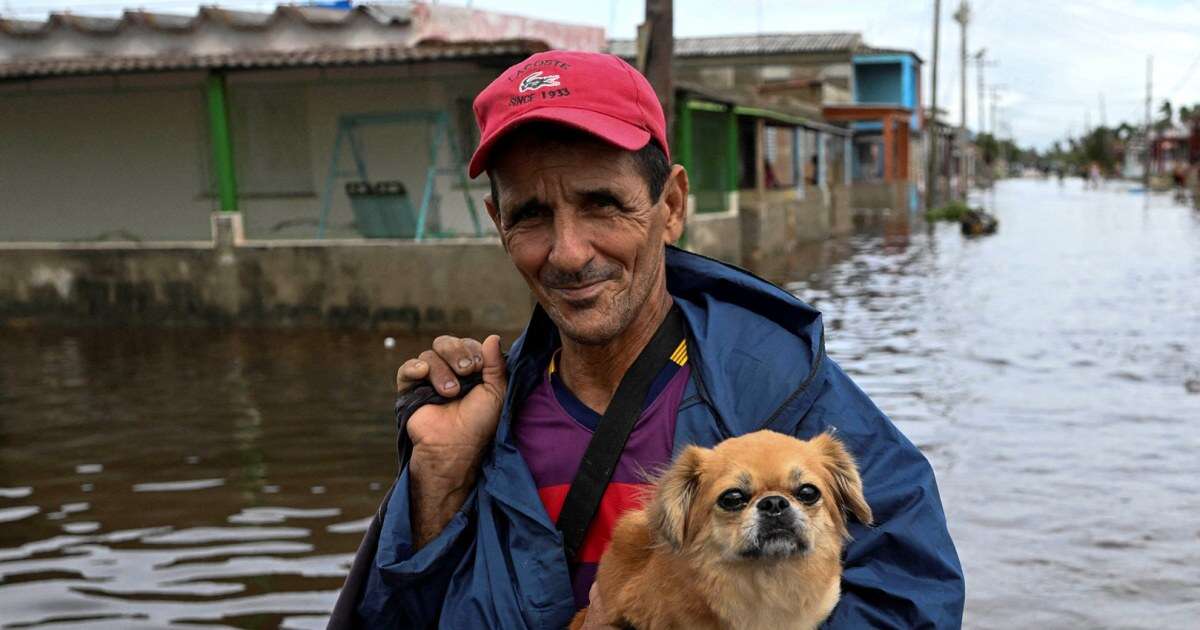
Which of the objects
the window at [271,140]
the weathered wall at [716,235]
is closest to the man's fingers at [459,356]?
the weathered wall at [716,235]

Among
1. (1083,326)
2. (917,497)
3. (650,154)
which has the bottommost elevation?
(1083,326)

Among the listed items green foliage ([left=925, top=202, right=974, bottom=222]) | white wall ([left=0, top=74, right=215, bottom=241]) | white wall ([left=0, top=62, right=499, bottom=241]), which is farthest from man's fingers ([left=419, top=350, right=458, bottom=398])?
green foliage ([left=925, top=202, right=974, bottom=222])

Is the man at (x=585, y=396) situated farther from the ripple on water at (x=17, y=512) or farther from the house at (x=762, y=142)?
the house at (x=762, y=142)

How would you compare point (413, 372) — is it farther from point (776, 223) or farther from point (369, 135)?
point (776, 223)

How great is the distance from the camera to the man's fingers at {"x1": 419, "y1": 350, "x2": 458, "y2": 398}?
2.35m

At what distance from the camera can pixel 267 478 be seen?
834 centimetres

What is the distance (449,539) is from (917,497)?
2.87ft

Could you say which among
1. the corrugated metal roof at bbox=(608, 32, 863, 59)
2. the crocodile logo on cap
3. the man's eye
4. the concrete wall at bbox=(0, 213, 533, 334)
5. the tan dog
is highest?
the corrugated metal roof at bbox=(608, 32, 863, 59)

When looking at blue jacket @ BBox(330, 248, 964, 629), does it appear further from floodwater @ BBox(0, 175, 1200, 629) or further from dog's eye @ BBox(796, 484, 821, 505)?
floodwater @ BBox(0, 175, 1200, 629)

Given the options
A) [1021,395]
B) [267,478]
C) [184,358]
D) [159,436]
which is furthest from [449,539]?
[184,358]

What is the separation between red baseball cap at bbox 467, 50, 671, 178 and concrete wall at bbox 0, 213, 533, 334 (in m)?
11.9

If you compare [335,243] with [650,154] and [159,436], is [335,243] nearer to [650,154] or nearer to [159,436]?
[159,436]

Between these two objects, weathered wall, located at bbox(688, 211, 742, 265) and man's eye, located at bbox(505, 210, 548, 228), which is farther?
weathered wall, located at bbox(688, 211, 742, 265)

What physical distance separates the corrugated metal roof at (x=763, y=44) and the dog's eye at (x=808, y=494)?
47.5 meters
